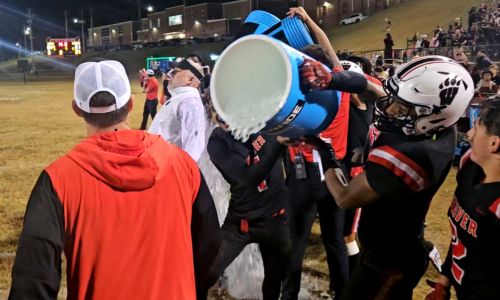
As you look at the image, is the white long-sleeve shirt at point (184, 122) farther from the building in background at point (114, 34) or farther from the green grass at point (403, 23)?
the building in background at point (114, 34)

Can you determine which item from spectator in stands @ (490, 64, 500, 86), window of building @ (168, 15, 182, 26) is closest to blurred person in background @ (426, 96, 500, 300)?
spectator in stands @ (490, 64, 500, 86)

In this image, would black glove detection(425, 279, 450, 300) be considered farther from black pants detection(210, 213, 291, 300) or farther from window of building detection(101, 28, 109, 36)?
window of building detection(101, 28, 109, 36)

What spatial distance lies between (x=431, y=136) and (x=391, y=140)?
193mm

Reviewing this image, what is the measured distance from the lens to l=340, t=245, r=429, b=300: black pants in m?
2.47

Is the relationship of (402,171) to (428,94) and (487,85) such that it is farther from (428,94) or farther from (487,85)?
(487,85)

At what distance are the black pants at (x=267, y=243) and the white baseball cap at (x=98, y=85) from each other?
1682 mm

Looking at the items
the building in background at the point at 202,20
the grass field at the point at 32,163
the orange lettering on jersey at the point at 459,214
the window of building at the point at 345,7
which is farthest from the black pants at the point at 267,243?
the window of building at the point at 345,7

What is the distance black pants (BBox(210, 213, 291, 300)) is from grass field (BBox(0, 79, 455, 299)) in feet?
3.55

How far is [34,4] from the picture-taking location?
3216 inches

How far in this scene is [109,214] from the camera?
1708 mm

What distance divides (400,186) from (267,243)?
1.40 m

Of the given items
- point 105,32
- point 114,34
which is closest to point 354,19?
point 114,34

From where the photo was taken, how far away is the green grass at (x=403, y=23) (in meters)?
35.7

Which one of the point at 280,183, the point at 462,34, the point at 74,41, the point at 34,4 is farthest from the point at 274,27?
the point at 34,4
